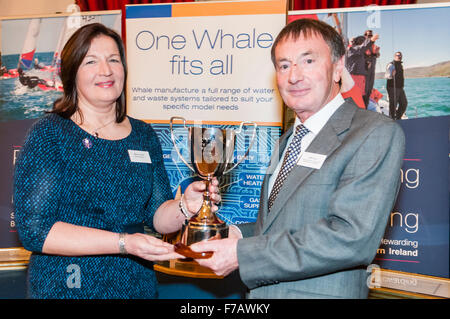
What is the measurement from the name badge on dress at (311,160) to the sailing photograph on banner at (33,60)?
2520 mm

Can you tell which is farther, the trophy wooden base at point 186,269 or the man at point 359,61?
the trophy wooden base at point 186,269

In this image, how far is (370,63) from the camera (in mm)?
3188

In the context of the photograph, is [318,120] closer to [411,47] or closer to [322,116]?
[322,116]

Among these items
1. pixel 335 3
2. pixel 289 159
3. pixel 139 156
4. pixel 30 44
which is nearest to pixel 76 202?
pixel 139 156

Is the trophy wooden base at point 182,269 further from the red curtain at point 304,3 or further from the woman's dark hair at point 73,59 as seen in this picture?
the red curtain at point 304,3

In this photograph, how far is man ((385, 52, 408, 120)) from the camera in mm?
3146

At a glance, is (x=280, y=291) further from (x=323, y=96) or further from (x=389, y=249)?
(x=389, y=249)

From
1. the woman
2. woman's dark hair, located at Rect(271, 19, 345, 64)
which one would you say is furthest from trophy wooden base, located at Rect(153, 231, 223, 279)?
woman's dark hair, located at Rect(271, 19, 345, 64)

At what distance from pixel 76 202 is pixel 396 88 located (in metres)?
2.32

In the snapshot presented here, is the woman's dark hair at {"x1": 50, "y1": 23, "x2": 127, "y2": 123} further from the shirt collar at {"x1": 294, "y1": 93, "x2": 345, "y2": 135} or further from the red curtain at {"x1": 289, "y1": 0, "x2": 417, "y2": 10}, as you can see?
the red curtain at {"x1": 289, "y1": 0, "x2": 417, "y2": 10}

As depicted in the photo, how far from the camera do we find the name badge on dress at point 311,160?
1.73m

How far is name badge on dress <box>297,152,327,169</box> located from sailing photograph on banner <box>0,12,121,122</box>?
252cm

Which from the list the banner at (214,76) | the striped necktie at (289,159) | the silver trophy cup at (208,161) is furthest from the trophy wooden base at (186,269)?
the striped necktie at (289,159)

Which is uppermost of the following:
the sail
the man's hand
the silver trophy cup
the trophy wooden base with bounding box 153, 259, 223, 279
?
the sail
